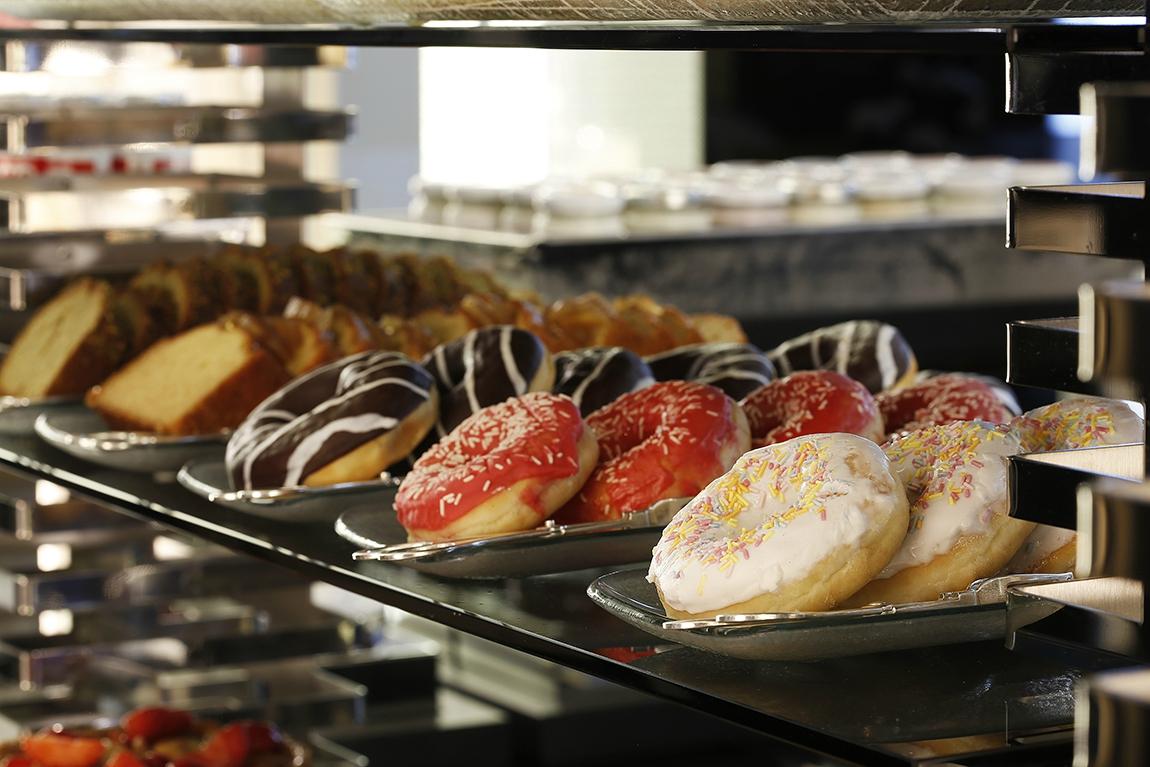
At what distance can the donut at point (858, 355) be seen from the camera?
1.51 metres

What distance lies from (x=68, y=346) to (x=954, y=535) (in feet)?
3.73

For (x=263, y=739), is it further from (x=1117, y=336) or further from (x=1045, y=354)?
(x=1117, y=336)

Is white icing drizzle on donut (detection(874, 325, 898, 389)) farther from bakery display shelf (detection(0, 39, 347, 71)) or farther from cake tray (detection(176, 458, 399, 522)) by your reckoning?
bakery display shelf (detection(0, 39, 347, 71))

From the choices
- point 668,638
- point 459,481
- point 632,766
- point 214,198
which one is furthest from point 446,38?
point 632,766

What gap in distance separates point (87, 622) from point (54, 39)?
0.74m

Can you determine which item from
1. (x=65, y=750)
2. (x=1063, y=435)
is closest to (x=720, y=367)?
(x=1063, y=435)

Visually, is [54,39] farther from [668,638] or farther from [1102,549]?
[1102,549]

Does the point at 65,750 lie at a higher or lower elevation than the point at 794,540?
lower

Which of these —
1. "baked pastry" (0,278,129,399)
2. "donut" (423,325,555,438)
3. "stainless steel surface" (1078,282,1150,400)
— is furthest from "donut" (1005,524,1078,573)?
"baked pastry" (0,278,129,399)

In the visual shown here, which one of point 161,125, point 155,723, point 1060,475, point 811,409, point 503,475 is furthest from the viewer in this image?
point 161,125

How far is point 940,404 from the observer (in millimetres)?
1283

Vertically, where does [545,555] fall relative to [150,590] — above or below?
above

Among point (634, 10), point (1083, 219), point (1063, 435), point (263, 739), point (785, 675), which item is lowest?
point (263, 739)

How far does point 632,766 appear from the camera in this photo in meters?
2.83
